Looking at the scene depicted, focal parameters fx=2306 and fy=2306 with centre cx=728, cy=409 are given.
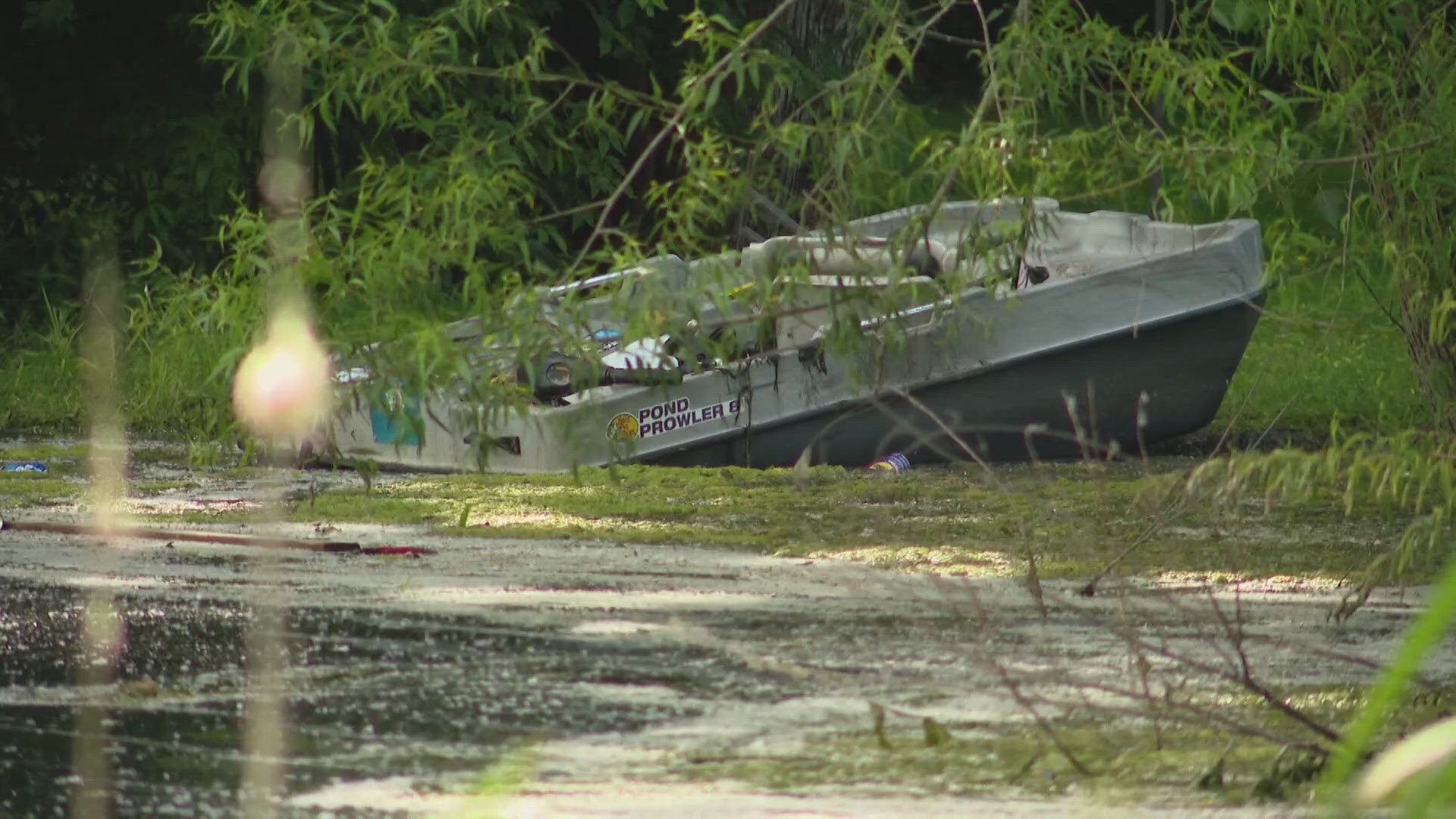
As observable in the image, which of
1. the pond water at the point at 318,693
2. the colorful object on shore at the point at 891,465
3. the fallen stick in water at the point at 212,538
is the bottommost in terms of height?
the pond water at the point at 318,693

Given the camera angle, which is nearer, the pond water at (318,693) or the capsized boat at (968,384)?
the pond water at (318,693)

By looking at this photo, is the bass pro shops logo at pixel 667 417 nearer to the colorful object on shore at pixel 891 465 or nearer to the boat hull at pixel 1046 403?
the boat hull at pixel 1046 403

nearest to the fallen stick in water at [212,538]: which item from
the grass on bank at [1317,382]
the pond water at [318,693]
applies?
the pond water at [318,693]

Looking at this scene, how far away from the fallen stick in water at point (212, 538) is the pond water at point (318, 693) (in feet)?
3.48

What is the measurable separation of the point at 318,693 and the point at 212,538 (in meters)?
2.59

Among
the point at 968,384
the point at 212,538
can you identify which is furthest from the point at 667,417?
the point at 212,538

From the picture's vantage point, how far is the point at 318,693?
→ 16.9ft

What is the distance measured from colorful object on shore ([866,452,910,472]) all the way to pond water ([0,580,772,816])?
148 inches

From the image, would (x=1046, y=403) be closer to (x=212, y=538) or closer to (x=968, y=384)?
(x=968, y=384)

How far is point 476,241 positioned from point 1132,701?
5.90ft

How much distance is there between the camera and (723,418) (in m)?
9.67

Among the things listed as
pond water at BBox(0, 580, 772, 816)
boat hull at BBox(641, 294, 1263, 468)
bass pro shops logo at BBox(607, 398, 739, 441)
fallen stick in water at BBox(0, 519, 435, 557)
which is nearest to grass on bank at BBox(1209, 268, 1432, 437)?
boat hull at BBox(641, 294, 1263, 468)

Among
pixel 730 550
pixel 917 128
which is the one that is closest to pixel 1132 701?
pixel 917 128

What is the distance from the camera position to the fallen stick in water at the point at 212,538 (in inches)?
292
